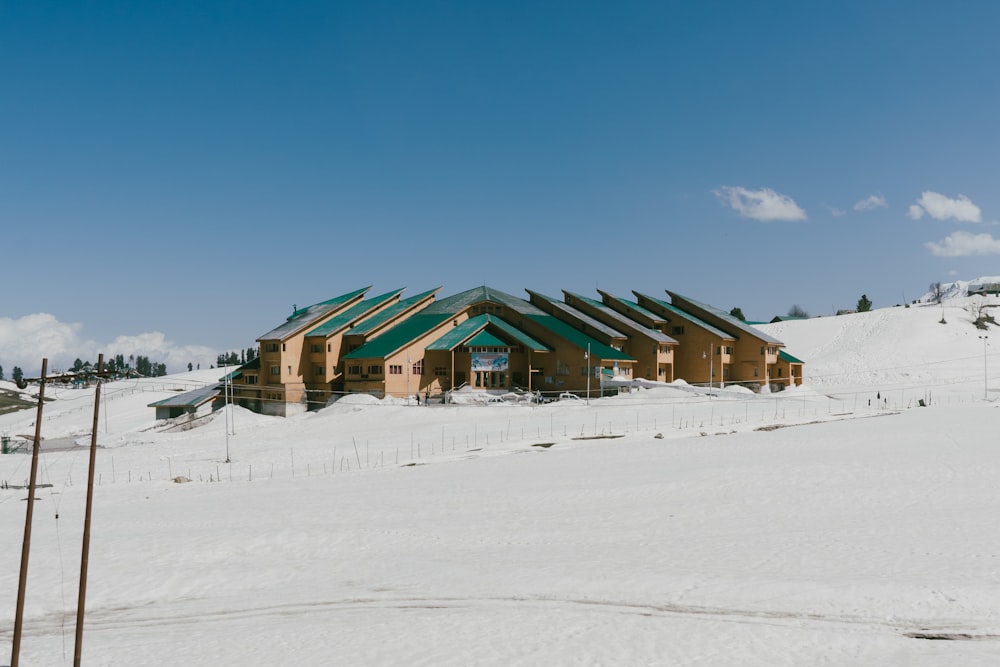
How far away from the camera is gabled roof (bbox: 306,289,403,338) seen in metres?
78.9

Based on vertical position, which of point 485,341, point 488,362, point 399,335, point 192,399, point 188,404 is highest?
point 399,335

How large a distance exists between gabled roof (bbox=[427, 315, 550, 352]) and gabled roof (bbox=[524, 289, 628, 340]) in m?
6.24

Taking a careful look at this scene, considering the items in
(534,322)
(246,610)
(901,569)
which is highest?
(534,322)

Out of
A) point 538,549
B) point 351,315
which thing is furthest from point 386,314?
point 538,549

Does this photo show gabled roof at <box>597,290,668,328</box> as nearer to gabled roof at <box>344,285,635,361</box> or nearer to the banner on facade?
gabled roof at <box>344,285,635,361</box>

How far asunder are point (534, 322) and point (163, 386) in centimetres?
8499

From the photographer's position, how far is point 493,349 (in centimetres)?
7362

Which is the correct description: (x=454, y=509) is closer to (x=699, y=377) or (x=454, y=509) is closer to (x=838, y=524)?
(x=838, y=524)

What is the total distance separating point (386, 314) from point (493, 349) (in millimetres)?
15257

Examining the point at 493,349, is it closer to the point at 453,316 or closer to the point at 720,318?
the point at 453,316

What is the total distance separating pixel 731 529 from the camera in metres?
25.7

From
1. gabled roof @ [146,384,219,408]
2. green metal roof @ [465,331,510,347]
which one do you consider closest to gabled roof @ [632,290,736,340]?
green metal roof @ [465,331,510,347]

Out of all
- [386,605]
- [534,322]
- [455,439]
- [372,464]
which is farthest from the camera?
[534,322]

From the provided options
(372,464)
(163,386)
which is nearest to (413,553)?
(372,464)
